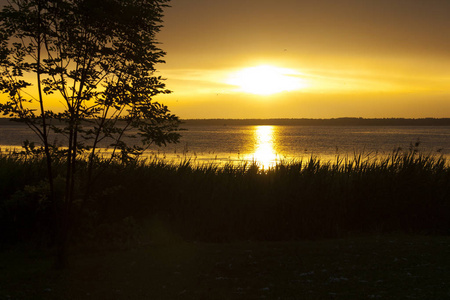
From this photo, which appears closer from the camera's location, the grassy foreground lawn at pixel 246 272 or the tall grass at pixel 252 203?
the grassy foreground lawn at pixel 246 272

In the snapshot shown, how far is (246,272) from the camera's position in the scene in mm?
9844

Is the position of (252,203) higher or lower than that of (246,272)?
higher

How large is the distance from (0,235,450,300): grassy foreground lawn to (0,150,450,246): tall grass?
2001 mm

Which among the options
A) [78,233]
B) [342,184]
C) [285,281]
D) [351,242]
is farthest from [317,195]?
[78,233]

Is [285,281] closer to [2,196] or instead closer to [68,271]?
[68,271]

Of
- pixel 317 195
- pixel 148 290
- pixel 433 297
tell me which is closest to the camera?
pixel 433 297

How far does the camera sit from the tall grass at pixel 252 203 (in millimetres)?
14086

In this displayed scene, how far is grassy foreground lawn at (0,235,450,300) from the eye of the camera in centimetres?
842

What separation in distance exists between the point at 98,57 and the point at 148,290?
5.33 m

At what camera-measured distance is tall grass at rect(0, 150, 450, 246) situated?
14.1 m

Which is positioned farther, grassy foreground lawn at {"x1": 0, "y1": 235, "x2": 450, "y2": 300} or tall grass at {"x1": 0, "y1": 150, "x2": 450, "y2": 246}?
tall grass at {"x1": 0, "y1": 150, "x2": 450, "y2": 246}

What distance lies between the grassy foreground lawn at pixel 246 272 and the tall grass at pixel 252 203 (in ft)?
6.56

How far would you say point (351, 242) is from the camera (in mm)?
12109

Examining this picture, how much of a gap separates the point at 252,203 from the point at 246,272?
510cm
